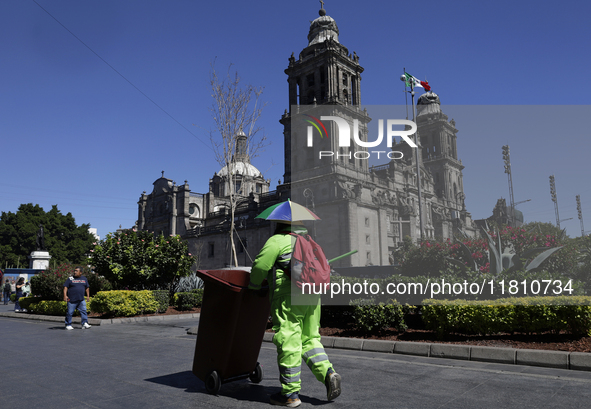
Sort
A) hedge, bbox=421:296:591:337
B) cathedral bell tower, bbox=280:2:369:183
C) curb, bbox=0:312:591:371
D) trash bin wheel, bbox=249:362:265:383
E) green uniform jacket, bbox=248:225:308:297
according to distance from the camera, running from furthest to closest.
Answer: cathedral bell tower, bbox=280:2:369:183 → hedge, bbox=421:296:591:337 → curb, bbox=0:312:591:371 → trash bin wheel, bbox=249:362:265:383 → green uniform jacket, bbox=248:225:308:297

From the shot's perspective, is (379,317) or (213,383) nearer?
(213,383)

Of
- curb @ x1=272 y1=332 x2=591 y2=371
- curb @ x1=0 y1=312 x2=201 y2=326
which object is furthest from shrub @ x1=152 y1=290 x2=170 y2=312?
curb @ x1=272 y1=332 x2=591 y2=371

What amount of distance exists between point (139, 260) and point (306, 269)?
38.3 ft

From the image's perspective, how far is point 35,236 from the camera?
51.9 meters

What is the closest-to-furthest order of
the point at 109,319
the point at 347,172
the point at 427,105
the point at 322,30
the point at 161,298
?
the point at 109,319 < the point at 161,298 < the point at 347,172 < the point at 322,30 < the point at 427,105

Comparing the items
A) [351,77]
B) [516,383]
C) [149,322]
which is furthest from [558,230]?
[351,77]

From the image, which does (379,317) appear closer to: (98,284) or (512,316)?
(512,316)

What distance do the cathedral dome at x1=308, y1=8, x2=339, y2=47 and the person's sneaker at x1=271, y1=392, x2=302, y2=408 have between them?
1749 inches

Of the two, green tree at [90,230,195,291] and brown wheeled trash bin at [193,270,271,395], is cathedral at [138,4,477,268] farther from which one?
brown wheeled trash bin at [193,270,271,395]

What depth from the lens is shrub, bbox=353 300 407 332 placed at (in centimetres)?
725

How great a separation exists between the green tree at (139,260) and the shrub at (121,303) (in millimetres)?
1161

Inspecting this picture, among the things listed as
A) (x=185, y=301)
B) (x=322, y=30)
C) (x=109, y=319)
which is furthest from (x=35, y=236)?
(x=109, y=319)

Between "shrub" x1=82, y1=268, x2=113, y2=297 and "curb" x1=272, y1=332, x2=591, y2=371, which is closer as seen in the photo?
"curb" x1=272, y1=332, x2=591, y2=371

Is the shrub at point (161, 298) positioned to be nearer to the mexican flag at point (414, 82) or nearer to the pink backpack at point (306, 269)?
the pink backpack at point (306, 269)
